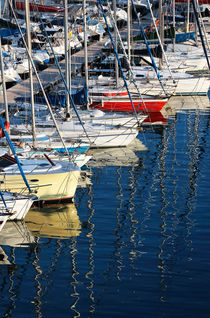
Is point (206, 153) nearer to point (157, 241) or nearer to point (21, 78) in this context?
point (157, 241)

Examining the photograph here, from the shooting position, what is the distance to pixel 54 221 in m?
25.6

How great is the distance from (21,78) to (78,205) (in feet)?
91.2

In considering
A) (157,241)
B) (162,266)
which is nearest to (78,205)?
(157,241)

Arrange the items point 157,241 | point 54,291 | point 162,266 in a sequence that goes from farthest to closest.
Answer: point 157,241 → point 162,266 → point 54,291

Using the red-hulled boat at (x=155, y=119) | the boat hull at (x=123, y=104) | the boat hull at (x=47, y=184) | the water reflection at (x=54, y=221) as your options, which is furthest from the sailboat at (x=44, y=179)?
the red-hulled boat at (x=155, y=119)

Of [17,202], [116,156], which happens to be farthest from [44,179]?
[116,156]

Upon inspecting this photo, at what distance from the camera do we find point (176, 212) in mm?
26078

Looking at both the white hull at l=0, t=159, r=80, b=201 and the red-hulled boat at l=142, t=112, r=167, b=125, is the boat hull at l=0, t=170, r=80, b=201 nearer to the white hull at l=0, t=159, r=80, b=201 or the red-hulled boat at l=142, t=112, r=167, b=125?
the white hull at l=0, t=159, r=80, b=201

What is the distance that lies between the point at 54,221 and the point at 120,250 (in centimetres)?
411

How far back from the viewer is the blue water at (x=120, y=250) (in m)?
18.9

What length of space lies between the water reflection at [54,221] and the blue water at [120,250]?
40 millimetres

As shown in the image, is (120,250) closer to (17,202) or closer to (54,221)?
(54,221)

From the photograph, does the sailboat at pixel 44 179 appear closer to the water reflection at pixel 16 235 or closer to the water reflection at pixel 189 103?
the water reflection at pixel 16 235

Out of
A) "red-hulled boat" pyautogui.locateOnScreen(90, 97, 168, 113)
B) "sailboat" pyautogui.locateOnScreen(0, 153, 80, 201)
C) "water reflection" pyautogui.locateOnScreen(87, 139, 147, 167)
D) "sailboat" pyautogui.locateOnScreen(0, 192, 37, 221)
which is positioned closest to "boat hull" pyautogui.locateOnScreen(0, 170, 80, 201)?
"sailboat" pyautogui.locateOnScreen(0, 153, 80, 201)
